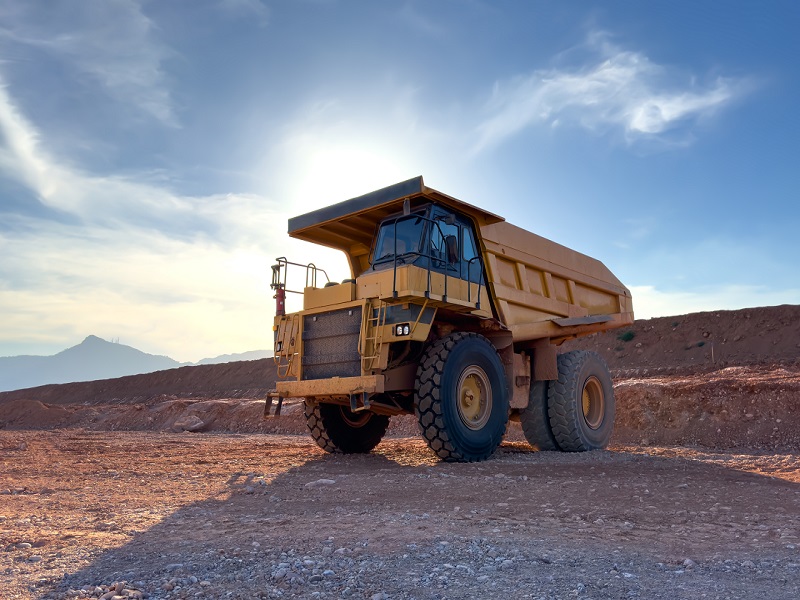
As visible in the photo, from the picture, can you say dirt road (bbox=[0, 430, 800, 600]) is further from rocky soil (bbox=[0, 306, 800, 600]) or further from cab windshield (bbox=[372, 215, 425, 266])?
cab windshield (bbox=[372, 215, 425, 266])

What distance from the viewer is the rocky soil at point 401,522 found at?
11.4ft

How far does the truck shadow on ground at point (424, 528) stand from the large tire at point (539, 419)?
280 cm

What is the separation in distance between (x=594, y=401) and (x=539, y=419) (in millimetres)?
1515

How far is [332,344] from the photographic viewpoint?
915 cm

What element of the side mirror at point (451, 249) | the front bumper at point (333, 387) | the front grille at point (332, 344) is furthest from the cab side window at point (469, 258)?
the front bumper at point (333, 387)

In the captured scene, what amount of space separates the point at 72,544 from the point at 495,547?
2.67 m

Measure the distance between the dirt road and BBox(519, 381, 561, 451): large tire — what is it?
2.35 m

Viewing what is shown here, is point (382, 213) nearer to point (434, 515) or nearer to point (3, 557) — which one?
point (434, 515)

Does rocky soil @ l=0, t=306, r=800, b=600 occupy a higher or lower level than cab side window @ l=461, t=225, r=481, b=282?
lower

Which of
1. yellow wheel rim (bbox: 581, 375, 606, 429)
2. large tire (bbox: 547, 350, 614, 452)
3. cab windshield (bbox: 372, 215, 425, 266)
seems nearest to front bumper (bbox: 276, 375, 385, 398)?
cab windshield (bbox: 372, 215, 425, 266)

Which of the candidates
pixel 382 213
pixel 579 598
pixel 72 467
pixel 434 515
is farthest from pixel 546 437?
pixel 579 598

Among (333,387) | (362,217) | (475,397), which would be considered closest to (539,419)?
(475,397)

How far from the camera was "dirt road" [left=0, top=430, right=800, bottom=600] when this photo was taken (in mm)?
3453

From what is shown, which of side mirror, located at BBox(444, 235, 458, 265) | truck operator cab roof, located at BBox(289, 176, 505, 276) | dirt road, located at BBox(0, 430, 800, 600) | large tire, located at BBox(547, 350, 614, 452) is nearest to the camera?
dirt road, located at BBox(0, 430, 800, 600)
